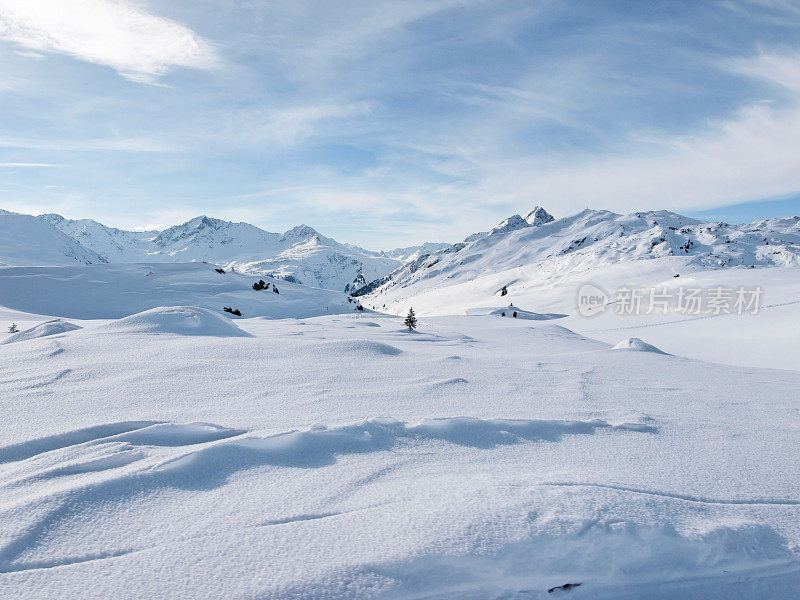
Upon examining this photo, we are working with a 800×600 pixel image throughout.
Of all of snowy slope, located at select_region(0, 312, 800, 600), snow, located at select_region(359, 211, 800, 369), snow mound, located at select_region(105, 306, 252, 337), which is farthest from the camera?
snow, located at select_region(359, 211, 800, 369)

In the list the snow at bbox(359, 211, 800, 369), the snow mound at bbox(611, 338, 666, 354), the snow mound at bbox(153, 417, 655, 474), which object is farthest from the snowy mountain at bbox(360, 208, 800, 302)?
the snow mound at bbox(153, 417, 655, 474)

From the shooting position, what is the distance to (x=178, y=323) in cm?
750

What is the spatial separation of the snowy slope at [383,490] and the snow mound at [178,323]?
8.28ft

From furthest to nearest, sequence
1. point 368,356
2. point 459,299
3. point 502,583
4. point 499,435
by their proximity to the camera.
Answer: point 459,299 → point 368,356 → point 499,435 → point 502,583

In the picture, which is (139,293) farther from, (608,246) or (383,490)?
(608,246)

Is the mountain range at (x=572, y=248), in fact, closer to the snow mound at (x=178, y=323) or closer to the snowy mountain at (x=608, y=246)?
the snowy mountain at (x=608, y=246)

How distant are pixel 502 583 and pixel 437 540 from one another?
0.30m

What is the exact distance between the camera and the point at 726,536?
6.30 feet

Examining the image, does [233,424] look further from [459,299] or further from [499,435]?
[459,299]

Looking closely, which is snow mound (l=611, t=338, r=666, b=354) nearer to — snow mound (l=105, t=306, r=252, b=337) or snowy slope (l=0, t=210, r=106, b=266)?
snow mound (l=105, t=306, r=252, b=337)

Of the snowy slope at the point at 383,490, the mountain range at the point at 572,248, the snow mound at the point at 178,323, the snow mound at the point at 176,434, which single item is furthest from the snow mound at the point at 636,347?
the mountain range at the point at 572,248

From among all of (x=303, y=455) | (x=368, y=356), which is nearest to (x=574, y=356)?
(x=368, y=356)

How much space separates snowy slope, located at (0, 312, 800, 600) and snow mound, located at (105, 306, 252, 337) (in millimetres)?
2524

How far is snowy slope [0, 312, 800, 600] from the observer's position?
1.68m
